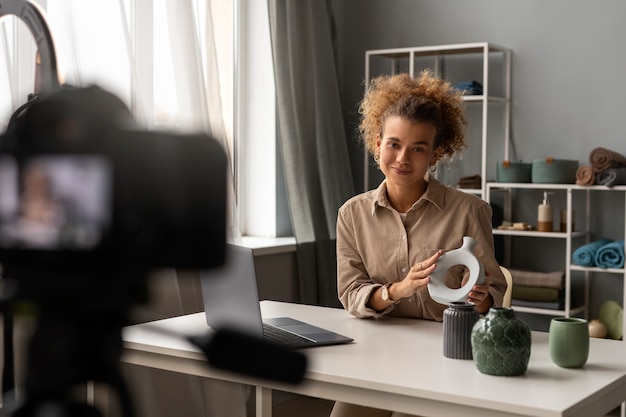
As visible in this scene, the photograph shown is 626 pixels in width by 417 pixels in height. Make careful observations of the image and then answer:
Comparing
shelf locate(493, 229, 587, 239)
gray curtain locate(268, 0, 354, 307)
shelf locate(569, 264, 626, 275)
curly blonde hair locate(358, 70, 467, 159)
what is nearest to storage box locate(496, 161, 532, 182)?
shelf locate(493, 229, 587, 239)

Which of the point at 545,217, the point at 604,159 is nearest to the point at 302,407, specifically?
the point at 545,217

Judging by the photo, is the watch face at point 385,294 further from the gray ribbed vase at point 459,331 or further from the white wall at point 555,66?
the white wall at point 555,66

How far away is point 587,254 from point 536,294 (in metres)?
0.31

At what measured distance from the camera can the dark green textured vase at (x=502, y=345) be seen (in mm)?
1754

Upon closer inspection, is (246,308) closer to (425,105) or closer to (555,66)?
(425,105)

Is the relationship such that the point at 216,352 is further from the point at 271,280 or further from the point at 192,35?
the point at 271,280

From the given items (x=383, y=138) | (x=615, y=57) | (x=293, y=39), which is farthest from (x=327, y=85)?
(x=383, y=138)

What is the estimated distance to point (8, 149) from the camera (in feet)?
0.91

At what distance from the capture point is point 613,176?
370cm

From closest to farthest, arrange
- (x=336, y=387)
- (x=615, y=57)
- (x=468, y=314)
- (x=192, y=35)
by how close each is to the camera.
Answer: (x=336, y=387) → (x=468, y=314) → (x=192, y=35) → (x=615, y=57)

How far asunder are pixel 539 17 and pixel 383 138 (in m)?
2.10

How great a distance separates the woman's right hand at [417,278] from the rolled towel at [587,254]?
187 cm

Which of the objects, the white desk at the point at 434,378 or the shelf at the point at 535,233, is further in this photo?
the shelf at the point at 535,233

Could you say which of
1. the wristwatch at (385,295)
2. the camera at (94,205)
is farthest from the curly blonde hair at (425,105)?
the camera at (94,205)
